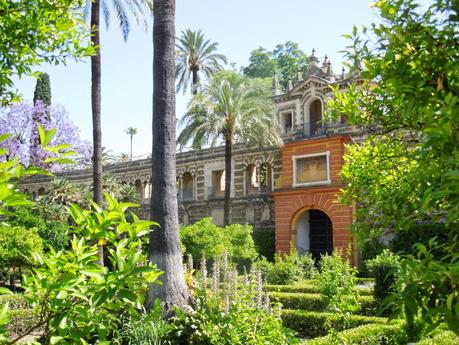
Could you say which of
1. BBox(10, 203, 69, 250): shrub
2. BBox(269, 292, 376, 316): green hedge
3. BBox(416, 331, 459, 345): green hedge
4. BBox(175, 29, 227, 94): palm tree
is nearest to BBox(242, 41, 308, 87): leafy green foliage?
BBox(175, 29, 227, 94): palm tree

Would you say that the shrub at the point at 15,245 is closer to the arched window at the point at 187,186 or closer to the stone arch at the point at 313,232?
the stone arch at the point at 313,232

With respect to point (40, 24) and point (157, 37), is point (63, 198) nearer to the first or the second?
point (157, 37)

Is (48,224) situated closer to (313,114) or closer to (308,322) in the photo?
(308,322)

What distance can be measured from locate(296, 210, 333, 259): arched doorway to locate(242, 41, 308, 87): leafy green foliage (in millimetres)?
24761

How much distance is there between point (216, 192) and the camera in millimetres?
33219

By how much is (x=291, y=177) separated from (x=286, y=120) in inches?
245

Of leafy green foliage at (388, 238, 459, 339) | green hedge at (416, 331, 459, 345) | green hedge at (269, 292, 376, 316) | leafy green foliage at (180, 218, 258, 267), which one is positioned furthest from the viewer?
leafy green foliage at (180, 218, 258, 267)

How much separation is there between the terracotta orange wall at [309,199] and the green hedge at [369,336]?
14.7 metres

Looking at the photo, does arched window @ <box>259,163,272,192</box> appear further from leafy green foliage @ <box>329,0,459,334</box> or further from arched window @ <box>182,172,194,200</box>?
leafy green foliage @ <box>329,0,459,334</box>

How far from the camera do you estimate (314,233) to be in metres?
27.1

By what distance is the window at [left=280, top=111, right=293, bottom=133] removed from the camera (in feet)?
102

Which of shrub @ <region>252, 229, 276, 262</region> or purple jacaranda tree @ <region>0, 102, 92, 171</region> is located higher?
purple jacaranda tree @ <region>0, 102, 92, 171</region>

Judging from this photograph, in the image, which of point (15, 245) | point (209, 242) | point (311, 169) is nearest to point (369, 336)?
point (209, 242)

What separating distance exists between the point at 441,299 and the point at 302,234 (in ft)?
81.7
